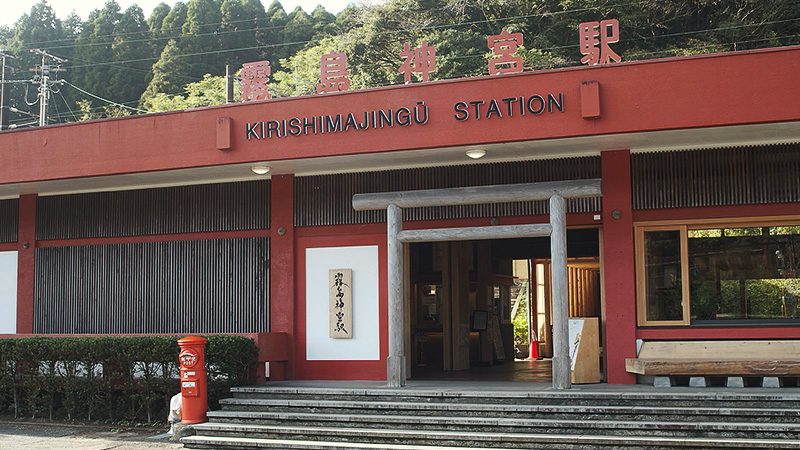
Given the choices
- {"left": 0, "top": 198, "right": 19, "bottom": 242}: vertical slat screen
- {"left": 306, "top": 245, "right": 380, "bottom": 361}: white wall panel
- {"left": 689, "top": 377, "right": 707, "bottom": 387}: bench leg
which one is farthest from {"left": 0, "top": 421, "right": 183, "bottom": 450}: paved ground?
{"left": 689, "top": 377, "right": 707, "bottom": 387}: bench leg

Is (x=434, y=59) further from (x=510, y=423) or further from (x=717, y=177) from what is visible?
(x=510, y=423)

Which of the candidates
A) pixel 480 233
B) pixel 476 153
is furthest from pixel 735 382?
pixel 476 153

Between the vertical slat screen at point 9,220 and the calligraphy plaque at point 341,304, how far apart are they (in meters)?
6.12

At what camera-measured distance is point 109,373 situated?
11.4m

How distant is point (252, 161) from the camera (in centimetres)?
1147

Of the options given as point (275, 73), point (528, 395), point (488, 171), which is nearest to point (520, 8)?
point (275, 73)

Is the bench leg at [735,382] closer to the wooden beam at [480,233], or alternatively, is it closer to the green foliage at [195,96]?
the wooden beam at [480,233]

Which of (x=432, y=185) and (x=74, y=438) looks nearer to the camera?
(x=74, y=438)

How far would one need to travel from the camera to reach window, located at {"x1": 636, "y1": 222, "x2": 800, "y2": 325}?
10.6m

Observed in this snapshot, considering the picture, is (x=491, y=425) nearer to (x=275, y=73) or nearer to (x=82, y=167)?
(x=82, y=167)

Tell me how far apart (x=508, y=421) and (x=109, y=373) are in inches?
234

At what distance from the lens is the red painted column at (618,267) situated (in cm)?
1073

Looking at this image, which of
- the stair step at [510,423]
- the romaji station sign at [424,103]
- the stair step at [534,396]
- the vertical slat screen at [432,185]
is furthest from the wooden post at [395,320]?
the romaji station sign at [424,103]

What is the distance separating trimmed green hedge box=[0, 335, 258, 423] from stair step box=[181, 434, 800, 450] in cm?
156
